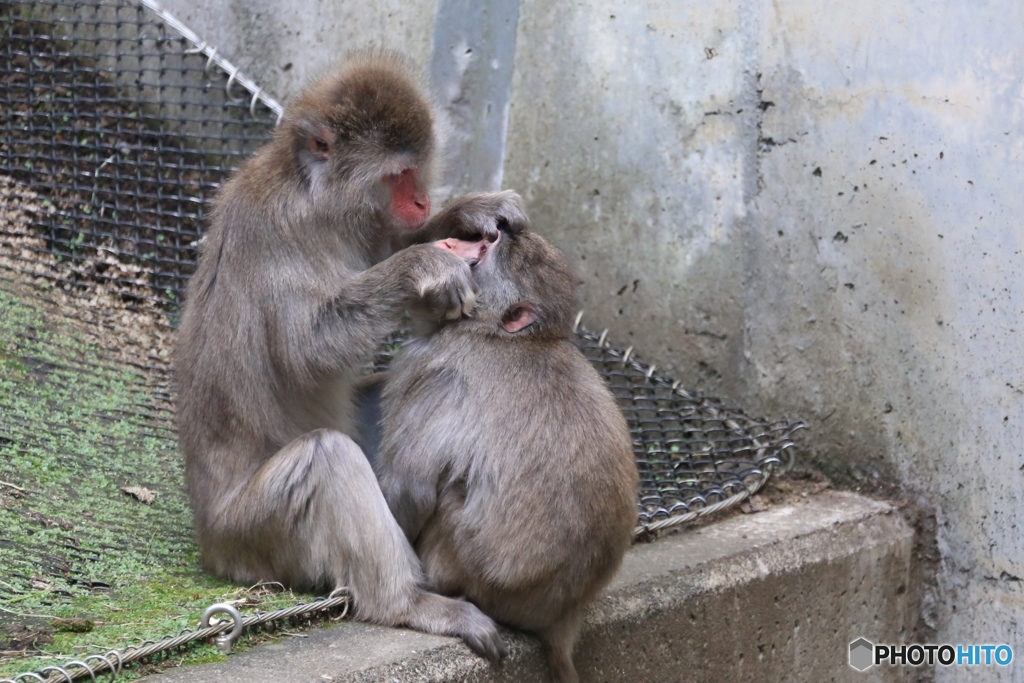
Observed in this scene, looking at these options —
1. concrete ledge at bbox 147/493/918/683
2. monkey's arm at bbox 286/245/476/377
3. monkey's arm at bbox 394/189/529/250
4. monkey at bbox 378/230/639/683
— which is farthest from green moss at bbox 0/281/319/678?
monkey's arm at bbox 394/189/529/250

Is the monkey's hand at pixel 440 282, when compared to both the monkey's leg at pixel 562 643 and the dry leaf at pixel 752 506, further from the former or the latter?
the dry leaf at pixel 752 506

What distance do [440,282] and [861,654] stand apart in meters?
2.81

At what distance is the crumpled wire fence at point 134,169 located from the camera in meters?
5.51

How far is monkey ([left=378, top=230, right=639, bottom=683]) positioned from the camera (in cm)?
328

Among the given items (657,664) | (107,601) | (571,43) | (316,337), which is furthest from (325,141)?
(571,43)

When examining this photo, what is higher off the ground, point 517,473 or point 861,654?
point 517,473

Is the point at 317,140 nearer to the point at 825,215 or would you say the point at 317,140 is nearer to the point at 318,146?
the point at 318,146

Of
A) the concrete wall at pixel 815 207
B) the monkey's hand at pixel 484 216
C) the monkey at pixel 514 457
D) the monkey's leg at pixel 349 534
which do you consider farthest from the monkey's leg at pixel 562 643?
the concrete wall at pixel 815 207

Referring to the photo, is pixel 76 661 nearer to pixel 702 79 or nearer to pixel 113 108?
pixel 702 79

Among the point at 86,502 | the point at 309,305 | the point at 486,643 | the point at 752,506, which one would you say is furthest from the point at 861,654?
the point at 86,502

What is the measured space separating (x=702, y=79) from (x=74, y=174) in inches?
143

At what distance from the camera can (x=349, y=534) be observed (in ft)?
10.9

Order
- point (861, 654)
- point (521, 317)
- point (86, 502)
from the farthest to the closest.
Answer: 1. point (861, 654)
2. point (86, 502)
3. point (521, 317)

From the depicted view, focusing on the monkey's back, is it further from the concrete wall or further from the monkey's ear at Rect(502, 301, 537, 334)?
the concrete wall
